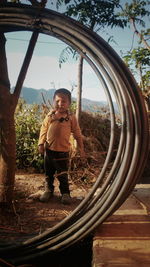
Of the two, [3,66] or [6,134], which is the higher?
[3,66]

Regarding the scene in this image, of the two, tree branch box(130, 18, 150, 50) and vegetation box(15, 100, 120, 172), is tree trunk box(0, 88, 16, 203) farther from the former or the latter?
tree branch box(130, 18, 150, 50)

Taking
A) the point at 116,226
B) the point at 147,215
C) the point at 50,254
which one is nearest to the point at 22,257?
the point at 50,254

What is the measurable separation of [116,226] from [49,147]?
159 centimetres

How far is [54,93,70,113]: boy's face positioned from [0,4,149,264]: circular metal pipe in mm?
1131

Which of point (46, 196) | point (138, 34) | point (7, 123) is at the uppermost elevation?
point (138, 34)

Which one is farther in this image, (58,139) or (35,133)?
(35,133)

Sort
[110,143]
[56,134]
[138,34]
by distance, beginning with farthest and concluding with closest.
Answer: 1. [138,34]
2. [56,134]
3. [110,143]

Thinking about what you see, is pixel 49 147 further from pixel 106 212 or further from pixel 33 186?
pixel 106 212

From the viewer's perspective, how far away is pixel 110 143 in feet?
5.28

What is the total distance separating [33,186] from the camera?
423 centimetres

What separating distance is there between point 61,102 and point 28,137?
117 inches

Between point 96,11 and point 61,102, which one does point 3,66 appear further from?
point 96,11

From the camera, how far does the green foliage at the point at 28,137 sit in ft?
18.3

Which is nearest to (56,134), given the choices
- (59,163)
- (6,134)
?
(59,163)
